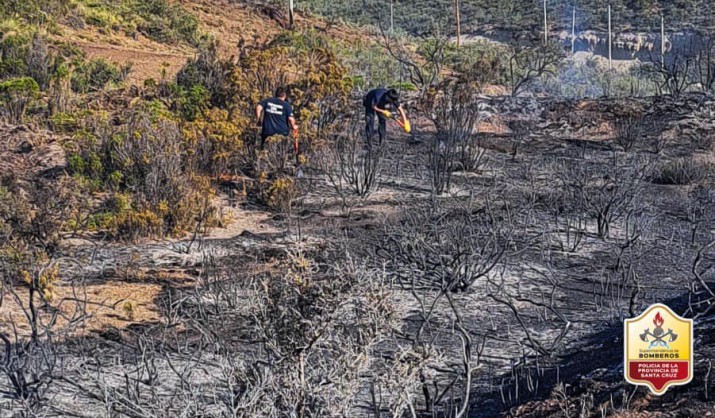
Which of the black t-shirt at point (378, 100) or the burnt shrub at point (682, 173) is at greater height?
the black t-shirt at point (378, 100)

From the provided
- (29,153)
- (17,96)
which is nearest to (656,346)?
(29,153)

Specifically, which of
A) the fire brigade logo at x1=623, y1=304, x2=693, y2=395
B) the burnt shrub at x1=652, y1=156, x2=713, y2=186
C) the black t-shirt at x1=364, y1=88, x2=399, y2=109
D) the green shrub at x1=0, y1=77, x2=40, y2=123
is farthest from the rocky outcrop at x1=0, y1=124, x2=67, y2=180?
the fire brigade logo at x1=623, y1=304, x2=693, y2=395

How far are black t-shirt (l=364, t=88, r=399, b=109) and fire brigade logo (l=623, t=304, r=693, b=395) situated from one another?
33.6 ft

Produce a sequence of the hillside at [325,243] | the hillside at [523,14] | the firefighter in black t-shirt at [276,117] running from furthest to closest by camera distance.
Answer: the hillside at [523,14]
the firefighter in black t-shirt at [276,117]
the hillside at [325,243]

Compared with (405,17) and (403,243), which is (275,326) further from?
(405,17)

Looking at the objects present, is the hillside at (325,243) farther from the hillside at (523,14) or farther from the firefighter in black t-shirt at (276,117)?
the hillside at (523,14)

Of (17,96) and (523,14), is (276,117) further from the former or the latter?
(523,14)

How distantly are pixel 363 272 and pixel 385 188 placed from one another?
8.62 meters

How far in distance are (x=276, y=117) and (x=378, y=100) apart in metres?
1.79

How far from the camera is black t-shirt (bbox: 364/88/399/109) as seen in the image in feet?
50.7

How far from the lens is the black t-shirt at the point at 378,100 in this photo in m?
15.5

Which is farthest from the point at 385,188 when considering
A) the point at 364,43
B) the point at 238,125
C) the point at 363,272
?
the point at 364,43

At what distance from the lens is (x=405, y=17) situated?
1884 inches

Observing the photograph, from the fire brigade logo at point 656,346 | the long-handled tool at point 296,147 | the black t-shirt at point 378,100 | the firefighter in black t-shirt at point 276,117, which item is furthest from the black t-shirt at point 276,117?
the fire brigade logo at point 656,346
